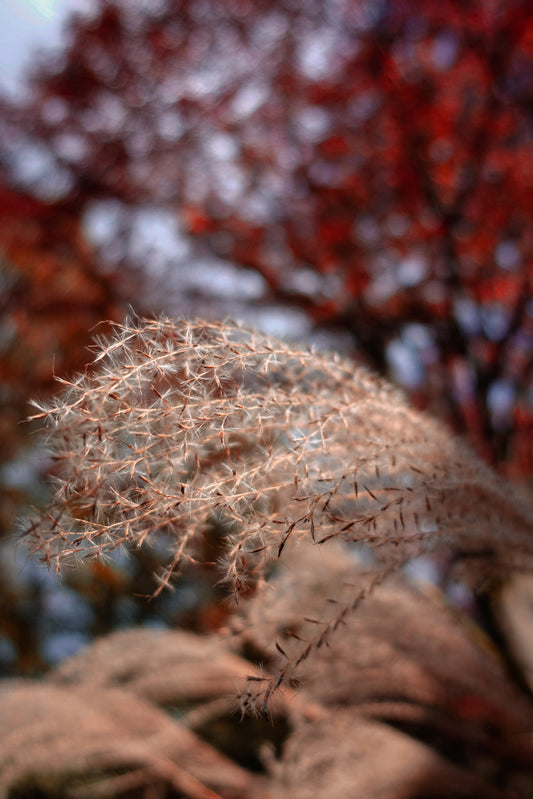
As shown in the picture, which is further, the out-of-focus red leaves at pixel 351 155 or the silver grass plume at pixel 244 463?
the out-of-focus red leaves at pixel 351 155

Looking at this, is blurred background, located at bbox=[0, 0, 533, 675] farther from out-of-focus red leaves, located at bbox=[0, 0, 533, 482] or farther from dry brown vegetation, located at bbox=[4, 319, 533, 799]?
dry brown vegetation, located at bbox=[4, 319, 533, 799]

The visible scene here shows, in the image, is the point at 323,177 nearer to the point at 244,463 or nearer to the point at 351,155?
the point at 351,155

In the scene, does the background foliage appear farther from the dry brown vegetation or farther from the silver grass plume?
the silver grass plume

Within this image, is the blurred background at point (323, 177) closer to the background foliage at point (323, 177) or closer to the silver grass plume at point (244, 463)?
the background foliage at point (323, 177)

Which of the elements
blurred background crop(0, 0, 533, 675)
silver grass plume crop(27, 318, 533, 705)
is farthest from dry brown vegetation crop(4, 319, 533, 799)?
blurred background crop(0, 0, 533, 675)

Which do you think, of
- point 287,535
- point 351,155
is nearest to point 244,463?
point 287,535

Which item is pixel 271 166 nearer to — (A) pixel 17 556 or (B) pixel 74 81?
(B) pixel 74 81

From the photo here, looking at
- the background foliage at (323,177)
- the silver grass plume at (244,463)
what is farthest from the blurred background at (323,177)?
the silver grass plume at (244,463)

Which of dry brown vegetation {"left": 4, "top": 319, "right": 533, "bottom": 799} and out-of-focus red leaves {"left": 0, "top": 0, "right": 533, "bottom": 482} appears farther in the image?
out-of-focus red leaves {"left": 0, "top": 0, "right": 533, "bottom": 482}
